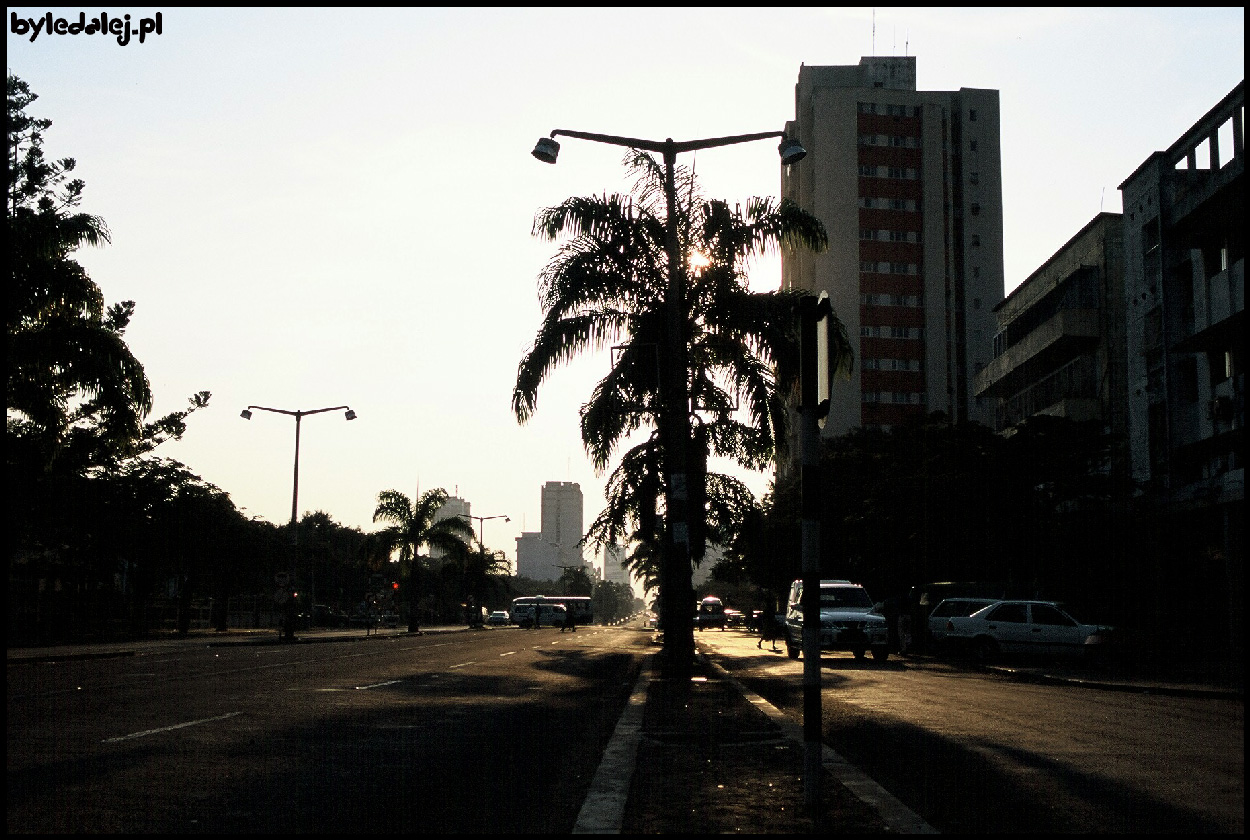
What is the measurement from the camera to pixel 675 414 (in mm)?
22078

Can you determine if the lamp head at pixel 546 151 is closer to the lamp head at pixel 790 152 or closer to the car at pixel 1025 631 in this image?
the lamp head at pixel 790 152

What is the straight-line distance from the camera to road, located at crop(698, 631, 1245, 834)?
7223mm

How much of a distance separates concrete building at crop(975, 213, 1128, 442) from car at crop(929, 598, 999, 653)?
1468 cm

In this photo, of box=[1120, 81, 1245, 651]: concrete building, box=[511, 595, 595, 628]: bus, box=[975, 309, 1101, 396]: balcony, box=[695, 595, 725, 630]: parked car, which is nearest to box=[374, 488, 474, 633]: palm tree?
box=[511, 595, 595, 628]: bus

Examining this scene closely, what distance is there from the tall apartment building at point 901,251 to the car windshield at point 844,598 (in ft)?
212

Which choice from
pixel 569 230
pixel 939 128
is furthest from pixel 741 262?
pixel 939 128

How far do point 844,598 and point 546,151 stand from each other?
14.7 meters

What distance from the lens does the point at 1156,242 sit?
39.3 m

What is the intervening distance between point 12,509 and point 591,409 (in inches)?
637

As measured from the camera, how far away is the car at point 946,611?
1276 inches

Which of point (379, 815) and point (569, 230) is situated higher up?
point (569, 230)

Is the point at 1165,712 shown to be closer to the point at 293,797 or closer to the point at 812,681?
the point at 812,681

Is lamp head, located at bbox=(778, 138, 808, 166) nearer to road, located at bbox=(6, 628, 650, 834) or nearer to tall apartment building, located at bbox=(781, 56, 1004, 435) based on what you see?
road, located at bbox=(6, 628, 650, 834)

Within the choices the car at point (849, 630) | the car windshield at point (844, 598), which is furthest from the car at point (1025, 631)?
the car windshield at point (844, 598)
